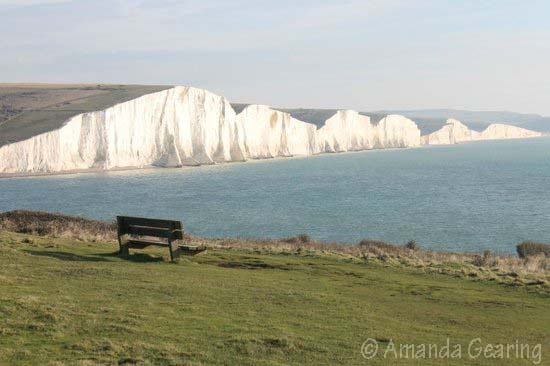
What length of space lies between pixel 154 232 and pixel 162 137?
290 feet

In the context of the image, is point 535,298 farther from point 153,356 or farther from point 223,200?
point 223,200

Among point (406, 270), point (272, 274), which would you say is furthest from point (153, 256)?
point (406, 270)

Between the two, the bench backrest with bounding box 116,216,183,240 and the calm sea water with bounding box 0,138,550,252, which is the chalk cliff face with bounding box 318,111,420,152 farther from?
the bench backrest with bounding box 116,216,183,240

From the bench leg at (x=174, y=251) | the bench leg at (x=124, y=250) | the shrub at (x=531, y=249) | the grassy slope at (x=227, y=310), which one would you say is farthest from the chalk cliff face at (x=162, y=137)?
the grassy slope at (x=227, y=310)

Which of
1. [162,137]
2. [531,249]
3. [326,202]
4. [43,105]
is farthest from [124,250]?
[43,105]

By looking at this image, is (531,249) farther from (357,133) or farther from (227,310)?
(357,133)

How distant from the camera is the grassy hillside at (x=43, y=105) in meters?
86.4

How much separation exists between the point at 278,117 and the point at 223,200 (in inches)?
3164

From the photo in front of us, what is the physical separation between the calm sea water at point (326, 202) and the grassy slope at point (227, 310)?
18.2 meters

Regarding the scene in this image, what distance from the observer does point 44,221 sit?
80.2 feet

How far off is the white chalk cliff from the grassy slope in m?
74.3

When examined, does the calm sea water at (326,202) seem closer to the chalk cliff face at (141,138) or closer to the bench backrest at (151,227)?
Answer: the chalk cliff face at (141,138)

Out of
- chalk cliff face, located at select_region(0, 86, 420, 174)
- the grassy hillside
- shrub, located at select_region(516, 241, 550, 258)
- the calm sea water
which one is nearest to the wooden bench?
shrub, located at select_region(516, 241, 550, 258)

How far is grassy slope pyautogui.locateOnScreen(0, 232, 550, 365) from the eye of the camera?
25.7ft
